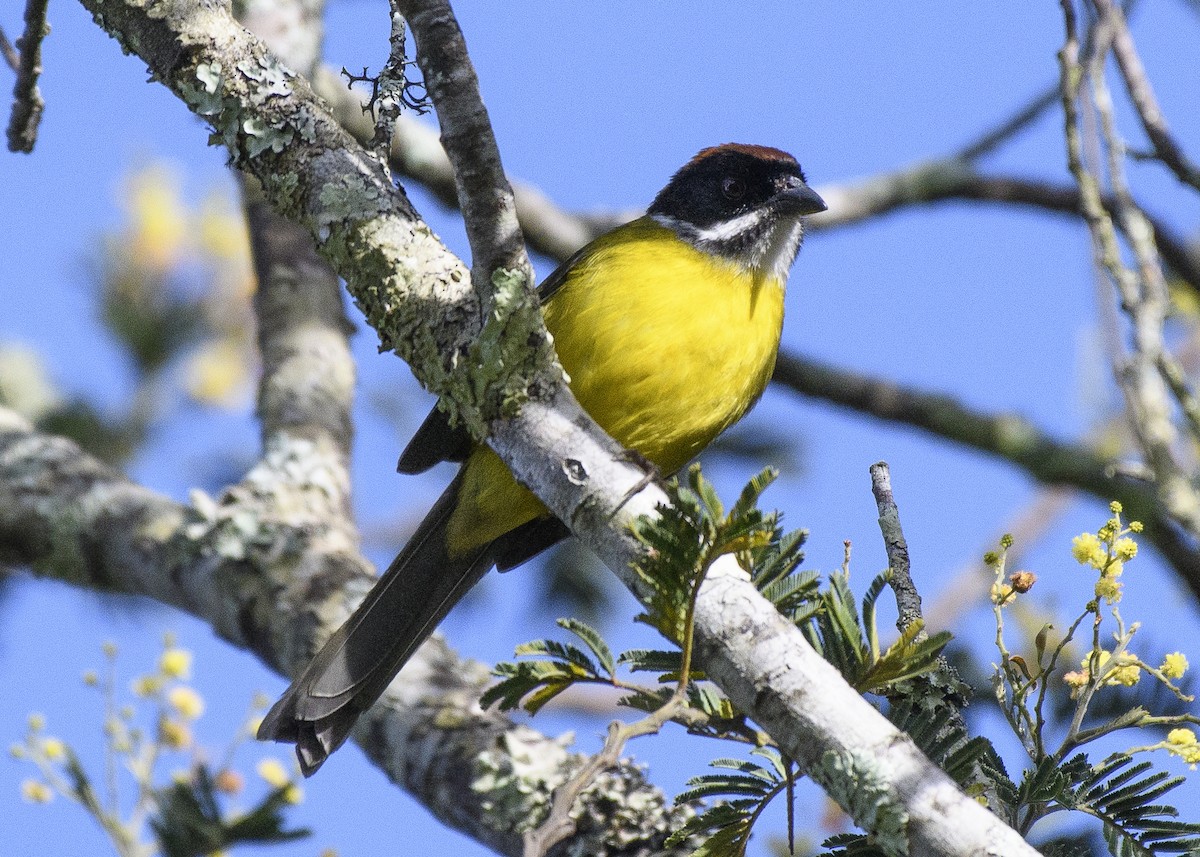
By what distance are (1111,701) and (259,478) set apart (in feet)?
9.29

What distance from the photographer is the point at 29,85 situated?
146 inches

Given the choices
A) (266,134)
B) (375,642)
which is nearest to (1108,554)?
(266,134)

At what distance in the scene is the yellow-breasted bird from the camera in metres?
3.80

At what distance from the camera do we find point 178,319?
5695 mm

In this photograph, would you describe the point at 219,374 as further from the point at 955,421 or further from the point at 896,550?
the point at 896,550

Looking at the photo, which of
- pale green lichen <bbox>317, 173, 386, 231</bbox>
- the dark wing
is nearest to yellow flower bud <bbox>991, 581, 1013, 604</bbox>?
pale green lichen <bbox>317, 173, 386, 231</bbox>

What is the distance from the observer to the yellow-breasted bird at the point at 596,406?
380 centimetres

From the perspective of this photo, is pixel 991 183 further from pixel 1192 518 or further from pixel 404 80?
pixel 1192 518

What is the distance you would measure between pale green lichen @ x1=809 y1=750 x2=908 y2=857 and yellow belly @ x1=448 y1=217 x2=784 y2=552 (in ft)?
6.02

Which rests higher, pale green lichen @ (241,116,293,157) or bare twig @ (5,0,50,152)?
bare twig @ (5,0,50,152)

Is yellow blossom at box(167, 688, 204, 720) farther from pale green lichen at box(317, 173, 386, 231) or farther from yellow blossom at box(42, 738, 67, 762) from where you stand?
pale green lichen at box(317, 173, 386, 231)

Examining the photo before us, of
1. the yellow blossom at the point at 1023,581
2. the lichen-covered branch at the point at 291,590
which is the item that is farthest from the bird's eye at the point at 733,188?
the yellow blossom at the point at 1023,581

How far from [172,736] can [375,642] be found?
0.71 m

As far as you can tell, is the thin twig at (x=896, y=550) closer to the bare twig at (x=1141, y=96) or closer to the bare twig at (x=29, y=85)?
the bare twig at (x=1141, y=96)
